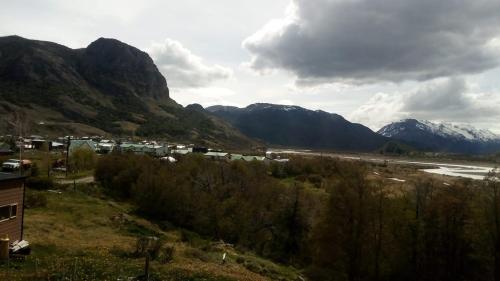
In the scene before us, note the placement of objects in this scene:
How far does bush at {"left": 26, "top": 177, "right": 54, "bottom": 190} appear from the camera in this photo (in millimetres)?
71312

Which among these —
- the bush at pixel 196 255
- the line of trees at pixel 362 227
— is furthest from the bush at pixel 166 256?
the line of trees at pixel 362 227

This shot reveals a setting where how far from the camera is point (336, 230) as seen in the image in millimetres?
53156

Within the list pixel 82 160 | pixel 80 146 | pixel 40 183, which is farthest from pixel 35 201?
pixel 80 146

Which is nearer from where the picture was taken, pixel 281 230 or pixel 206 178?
pixel 281 230

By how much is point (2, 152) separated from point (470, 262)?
99075 millimetres

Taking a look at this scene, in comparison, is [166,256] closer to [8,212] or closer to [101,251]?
[101,251]

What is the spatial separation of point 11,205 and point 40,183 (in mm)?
44722

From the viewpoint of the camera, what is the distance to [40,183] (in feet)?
237

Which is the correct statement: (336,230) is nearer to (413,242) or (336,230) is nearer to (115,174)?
(413,242)

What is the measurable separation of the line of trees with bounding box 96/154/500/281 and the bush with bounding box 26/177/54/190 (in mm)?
14025

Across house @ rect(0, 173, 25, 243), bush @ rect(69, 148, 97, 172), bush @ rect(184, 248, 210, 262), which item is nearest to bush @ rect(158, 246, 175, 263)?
→ bush @ rect(184, 248, 210, 262)

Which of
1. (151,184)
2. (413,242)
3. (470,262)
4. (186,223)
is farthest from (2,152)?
(470,262)

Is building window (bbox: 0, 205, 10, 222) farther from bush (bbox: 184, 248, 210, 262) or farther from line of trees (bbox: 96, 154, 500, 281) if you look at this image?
line of trees (bbox: 96, 154, 500, 281)

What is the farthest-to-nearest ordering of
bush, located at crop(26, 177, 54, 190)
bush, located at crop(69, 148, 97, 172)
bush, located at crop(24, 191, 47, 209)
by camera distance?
1. bush, located at crop(69, 148, 97, 172)
2. bush, located at crop(26, 177, 54, 190)
3. bush, located at crop(24, 191, 47, 209)
